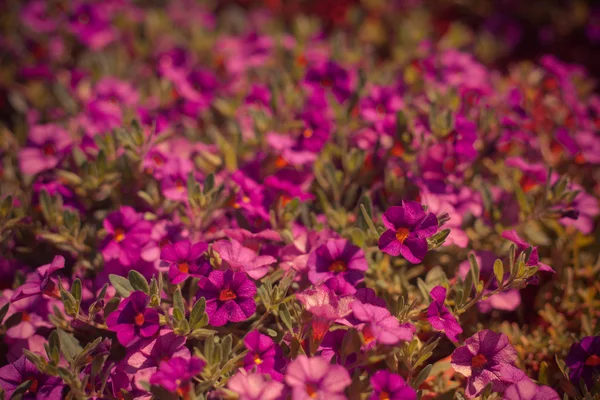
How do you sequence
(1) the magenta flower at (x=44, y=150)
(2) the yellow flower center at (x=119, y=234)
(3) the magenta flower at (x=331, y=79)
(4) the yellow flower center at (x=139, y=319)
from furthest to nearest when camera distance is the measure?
1. (3) the magenta flower at (x=331, y=79)
2. (1) the magenta flower at (x=44, y=150)
3. (2) the yellow flower center at (x=119, y=234)
4. (4) the yellow flower center at (x=139, y=319)

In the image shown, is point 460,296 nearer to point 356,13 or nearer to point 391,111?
point 391,111

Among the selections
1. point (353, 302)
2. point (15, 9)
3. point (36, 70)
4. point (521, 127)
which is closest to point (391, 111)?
point (521, 127)

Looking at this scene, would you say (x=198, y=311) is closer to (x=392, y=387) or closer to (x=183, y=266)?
(x=183, y=266)

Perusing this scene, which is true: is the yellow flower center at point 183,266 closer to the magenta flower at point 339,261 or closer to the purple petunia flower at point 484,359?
the magenta flower at point 339,261

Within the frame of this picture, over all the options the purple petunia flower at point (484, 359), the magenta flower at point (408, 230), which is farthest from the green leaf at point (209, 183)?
the purple petunia flower at point (484, 359)

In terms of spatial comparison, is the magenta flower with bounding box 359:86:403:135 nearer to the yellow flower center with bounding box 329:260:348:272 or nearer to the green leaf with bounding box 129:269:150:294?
the yellow flower center with bounding box 329:260:348:272
